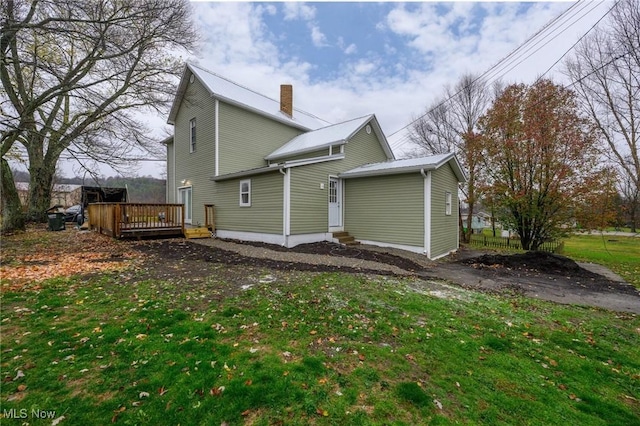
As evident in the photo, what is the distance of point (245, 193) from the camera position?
12.7 metres

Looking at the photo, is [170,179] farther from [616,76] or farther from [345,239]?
[616,76]

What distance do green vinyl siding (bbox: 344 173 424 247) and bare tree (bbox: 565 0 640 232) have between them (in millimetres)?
9166

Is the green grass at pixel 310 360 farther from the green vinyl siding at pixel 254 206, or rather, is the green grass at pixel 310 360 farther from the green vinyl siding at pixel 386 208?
the green vinyl siding at pixel 254 206

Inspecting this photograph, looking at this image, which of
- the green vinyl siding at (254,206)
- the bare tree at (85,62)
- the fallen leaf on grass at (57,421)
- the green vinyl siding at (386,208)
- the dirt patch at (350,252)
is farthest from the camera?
the green vinyl siding at (254,206)

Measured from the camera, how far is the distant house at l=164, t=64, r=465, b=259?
432 inches

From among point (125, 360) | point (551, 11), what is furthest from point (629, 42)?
point (125, 360)

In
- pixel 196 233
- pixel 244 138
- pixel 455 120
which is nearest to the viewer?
pixel 196 233

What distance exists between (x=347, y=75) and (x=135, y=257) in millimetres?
15837

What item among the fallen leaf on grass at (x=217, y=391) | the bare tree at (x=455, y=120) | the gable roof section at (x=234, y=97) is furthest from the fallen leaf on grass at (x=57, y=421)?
the bare tree at (x=455, y=120)

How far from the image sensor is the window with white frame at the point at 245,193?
40.8 feet

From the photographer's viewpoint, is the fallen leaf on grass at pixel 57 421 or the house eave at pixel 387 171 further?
→ the house eave at pixel 387 171

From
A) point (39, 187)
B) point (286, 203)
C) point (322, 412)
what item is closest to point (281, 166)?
point (286, 203)

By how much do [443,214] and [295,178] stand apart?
639cm

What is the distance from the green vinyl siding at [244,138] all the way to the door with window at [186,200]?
3.77 metres
